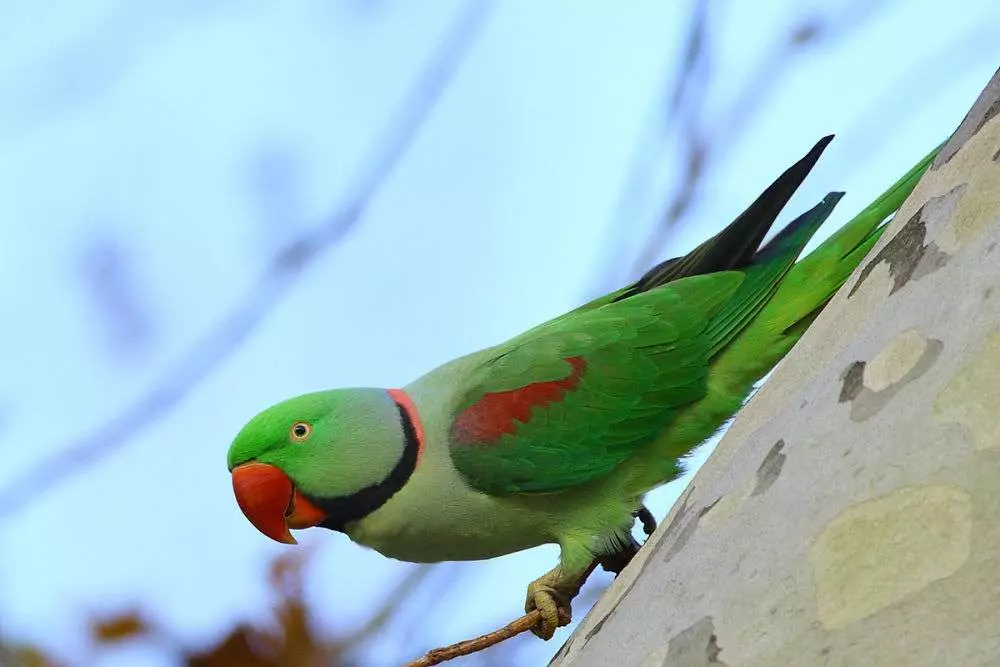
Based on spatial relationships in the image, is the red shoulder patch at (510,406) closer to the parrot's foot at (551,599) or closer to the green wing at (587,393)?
the green wing at (587,393)

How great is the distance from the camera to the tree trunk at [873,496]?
0.75 metres

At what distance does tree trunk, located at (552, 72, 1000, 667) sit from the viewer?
75 centimetres

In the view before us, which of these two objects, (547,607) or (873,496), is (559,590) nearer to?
(547,607)

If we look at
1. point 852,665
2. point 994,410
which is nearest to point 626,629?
point 852,665

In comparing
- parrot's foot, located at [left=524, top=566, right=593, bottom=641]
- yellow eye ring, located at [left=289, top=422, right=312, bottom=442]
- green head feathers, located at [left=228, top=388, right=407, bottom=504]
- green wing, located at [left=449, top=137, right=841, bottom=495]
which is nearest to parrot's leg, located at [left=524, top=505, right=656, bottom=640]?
parrot's foot, located at [left=524, top=566, right=593, bottom=641]

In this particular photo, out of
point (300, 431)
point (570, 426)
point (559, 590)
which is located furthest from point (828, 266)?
point (300, 431)

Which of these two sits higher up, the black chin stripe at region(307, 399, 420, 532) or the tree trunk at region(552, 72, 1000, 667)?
the black chin stripe at region(307, 399, 420, 532)

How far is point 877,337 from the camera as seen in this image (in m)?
0.92

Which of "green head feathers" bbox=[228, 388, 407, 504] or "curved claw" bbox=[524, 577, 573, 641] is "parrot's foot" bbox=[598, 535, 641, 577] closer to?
"curved claw" bbox=[524, 577, 573, 641]

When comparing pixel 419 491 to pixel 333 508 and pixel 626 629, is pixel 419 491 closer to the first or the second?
pixel 333 508

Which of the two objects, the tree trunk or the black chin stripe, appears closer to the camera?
the tree trunk

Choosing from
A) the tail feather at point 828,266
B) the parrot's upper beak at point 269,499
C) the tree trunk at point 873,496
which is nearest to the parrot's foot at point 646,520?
the tail feather at point 828,266

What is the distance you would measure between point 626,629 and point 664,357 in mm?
1155

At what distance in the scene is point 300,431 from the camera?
219 cm
